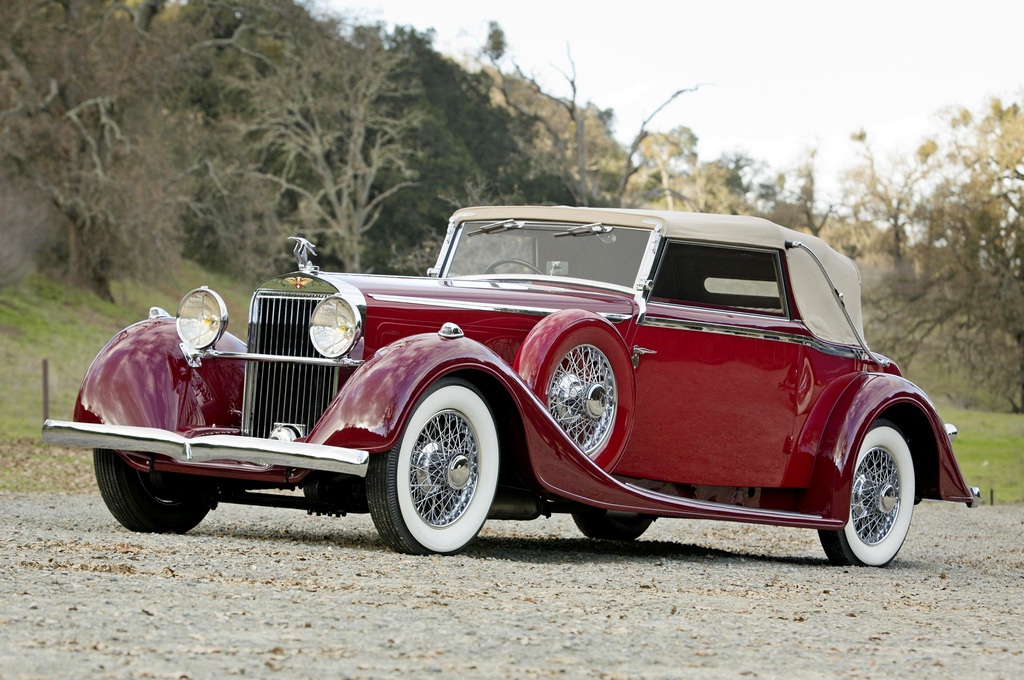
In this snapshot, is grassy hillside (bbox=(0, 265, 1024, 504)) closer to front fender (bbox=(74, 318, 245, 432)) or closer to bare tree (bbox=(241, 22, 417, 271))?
bare tree (bbox=(241, 22, 417, 271))

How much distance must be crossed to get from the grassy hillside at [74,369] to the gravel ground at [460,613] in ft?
26.2

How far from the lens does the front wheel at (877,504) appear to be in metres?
8.01

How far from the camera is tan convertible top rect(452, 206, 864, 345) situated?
774 cm

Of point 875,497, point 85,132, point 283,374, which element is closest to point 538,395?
point 283,374

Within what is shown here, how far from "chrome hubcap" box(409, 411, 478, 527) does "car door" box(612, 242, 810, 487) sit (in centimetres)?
112

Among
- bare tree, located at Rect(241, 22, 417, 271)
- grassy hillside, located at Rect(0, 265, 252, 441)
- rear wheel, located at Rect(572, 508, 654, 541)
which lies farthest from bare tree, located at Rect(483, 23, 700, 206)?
rear wheel, located at Rect(572, 508, 654, 541)

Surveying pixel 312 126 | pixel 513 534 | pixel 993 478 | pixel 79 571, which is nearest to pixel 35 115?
pixel 312 126

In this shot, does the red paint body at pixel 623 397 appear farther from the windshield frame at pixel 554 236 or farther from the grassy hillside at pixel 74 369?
the grassy hillside at pixel 74 369

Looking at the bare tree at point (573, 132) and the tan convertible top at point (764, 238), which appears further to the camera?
the bare tree at point (573, 132)

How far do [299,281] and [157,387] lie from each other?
988 millimetres

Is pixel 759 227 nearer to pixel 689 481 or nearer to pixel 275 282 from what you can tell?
pixel 689 481

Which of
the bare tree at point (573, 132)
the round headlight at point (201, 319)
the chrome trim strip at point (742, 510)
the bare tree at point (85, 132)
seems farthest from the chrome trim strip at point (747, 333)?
the bare tree at point (85, 132)

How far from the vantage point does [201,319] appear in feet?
23.0

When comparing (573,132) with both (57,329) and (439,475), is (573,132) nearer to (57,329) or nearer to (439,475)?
(57,329)
